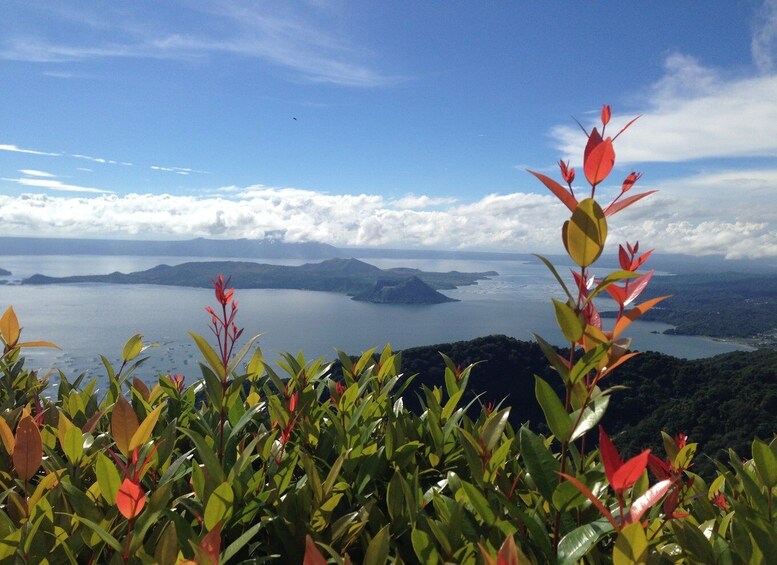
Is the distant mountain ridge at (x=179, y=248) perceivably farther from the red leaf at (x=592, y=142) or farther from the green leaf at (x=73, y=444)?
the red leaf at (x=592, y=142)

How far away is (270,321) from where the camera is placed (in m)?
48.8

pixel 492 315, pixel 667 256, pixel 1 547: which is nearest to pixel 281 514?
pixel 1 547

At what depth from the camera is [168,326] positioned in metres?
40.6

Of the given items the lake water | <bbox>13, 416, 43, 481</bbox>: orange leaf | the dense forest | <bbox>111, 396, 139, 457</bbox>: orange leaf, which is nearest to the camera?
<bbox>111, 396, 139, 457</bbox>: orange leaf

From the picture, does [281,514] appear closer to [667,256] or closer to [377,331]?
[377,331]

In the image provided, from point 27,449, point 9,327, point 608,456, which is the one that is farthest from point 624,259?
point 9,327

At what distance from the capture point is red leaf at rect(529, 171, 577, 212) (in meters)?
0.86

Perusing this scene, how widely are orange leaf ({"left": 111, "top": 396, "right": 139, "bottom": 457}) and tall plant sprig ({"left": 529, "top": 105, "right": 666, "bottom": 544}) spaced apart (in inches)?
31.5

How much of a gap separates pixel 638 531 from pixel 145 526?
2.81 feet

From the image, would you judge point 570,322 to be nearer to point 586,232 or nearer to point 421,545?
point 586,232

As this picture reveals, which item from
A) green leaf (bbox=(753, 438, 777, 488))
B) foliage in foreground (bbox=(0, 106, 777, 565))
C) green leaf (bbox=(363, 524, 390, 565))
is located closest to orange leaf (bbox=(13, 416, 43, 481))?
foliage in foreground (bbox=(0, 106, 777, 565))

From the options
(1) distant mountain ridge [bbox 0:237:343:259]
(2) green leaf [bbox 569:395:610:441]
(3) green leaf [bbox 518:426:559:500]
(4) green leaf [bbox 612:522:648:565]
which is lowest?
(4) green leaf [bbox 612:522:648:565]

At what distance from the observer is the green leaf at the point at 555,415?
800 mm

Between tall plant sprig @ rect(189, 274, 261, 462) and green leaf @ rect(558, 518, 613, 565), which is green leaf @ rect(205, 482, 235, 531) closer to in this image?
tall plant sprig @ rect(189, 274, 261, 462)
